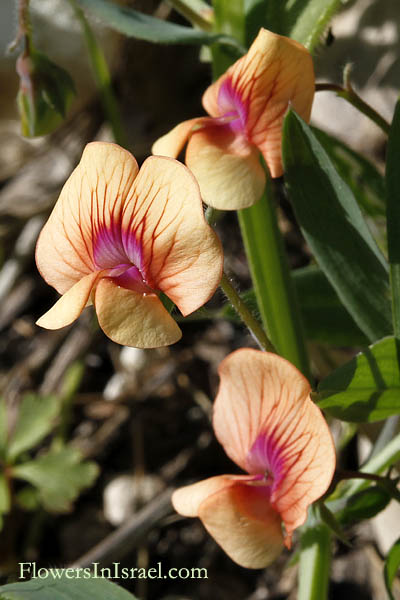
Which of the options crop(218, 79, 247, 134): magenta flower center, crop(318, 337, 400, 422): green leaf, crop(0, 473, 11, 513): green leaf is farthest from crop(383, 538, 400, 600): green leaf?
crop(0, 473, 11, 513): green leaf

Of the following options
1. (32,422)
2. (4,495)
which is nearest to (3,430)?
(32,422)

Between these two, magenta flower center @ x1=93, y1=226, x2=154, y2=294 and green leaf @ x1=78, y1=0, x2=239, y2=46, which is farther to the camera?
green leaf @ x1=78, y1=0, x2=239, y2=46

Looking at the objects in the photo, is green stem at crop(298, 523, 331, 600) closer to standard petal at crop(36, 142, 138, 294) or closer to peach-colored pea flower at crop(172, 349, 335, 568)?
peach-colored pea flower at crop(172, 349, 335, 568)

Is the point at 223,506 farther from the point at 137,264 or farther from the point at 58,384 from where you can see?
the point at 58,384

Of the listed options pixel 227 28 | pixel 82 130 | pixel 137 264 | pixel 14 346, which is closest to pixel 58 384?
pixel 14 346

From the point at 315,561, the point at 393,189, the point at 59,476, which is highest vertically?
the point at 393,189

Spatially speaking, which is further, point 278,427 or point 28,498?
point 28,498

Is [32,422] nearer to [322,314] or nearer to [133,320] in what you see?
[322,314]
